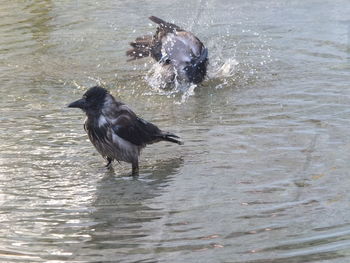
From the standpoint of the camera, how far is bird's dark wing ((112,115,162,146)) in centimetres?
697

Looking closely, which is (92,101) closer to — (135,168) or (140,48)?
(135,168)

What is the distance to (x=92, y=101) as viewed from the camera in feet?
22.8

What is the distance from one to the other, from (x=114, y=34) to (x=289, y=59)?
265 centimetres

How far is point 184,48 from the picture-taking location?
32.7 ft

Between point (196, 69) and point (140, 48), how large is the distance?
884mm

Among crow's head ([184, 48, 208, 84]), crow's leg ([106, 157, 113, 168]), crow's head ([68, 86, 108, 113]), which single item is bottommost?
crow's leg ([106, 157, 113, 168])

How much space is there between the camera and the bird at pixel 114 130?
683 centimetres

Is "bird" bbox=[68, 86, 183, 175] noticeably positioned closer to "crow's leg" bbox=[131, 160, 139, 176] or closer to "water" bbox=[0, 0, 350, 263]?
"crow's leg" bbox=[131, 160, 139, 176]

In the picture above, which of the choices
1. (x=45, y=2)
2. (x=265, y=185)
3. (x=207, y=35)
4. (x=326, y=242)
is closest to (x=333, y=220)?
(x=326, y=242)

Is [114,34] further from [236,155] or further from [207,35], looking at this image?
[236,155]

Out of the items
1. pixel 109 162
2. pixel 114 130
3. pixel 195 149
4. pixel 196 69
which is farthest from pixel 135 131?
pixel 196 69

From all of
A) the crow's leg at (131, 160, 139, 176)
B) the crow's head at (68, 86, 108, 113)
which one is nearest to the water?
the crow's leg at (131, 160, 139, 176)

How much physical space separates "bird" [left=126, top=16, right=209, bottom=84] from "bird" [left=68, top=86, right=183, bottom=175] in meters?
2.44

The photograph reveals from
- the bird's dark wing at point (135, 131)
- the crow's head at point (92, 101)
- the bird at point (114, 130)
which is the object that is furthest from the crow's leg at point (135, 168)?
the crow's head at point (92, 101)
